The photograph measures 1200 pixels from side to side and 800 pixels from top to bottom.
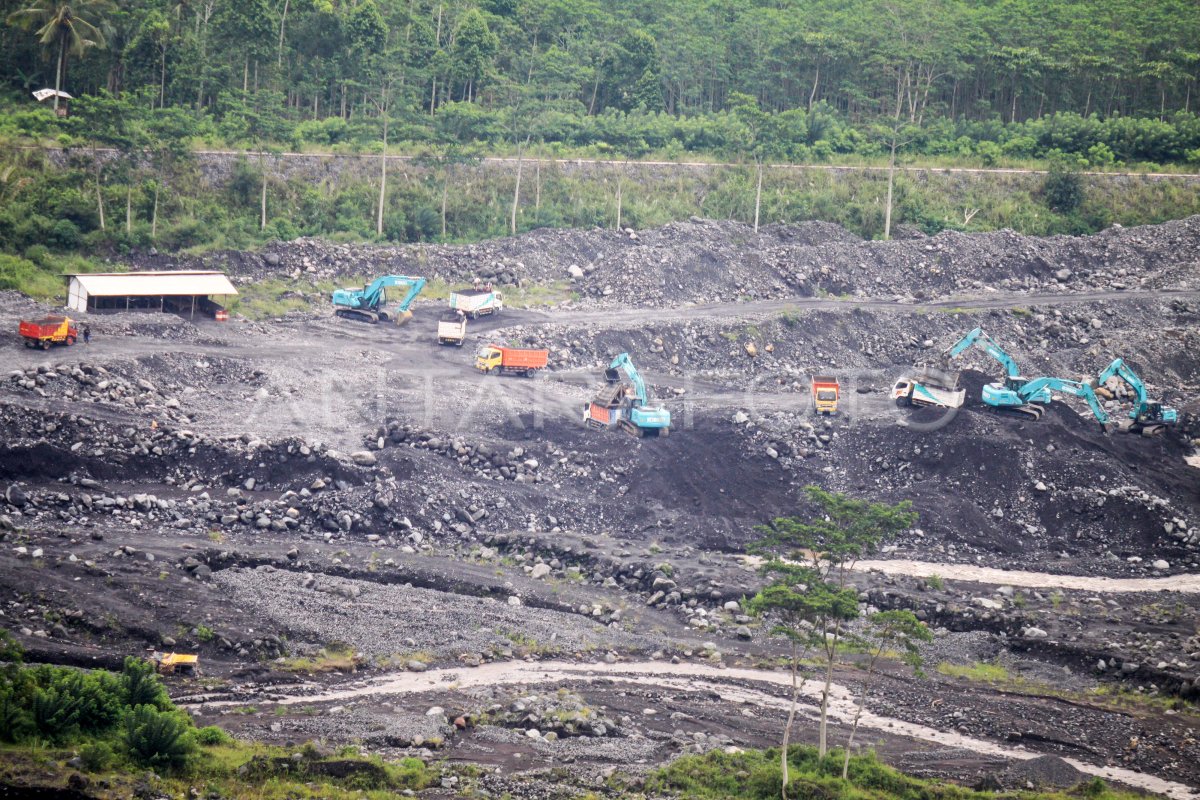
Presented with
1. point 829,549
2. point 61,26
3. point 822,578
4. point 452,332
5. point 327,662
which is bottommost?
point 327,662

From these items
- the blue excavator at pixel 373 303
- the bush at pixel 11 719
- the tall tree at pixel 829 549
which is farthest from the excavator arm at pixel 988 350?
the bush at pixel 11 719

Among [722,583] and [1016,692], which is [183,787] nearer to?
[722,583]

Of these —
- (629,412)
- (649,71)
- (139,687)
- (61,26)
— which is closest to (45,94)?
(61,26)

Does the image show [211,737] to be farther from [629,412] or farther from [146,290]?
[146,290]

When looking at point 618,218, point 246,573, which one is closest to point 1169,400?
point 618,218

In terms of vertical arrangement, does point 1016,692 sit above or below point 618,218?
below

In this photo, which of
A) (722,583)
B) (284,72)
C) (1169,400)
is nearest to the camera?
(722,583)
